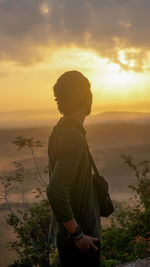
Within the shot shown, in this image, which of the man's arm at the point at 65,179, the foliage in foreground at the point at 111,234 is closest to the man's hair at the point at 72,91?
the man's arm at the point at 65,179

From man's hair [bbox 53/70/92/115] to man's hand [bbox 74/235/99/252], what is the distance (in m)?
0.85

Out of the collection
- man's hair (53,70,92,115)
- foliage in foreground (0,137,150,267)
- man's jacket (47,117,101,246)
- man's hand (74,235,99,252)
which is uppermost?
man's hair (53,70,92,115)

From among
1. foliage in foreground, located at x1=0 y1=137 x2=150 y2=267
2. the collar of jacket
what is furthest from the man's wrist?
foliage in foreground, located at x1=0 y1=137 x2=150 y2=267

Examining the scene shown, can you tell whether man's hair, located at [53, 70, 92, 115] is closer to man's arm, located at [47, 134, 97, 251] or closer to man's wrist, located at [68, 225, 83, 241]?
man's arm, located at [47, 134, 97, 251]

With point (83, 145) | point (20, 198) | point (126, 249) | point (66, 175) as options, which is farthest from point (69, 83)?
point (20, 198)

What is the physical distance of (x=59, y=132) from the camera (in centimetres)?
176

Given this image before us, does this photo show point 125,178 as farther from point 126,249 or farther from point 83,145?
point 83,145

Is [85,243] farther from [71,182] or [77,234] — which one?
[71,182]

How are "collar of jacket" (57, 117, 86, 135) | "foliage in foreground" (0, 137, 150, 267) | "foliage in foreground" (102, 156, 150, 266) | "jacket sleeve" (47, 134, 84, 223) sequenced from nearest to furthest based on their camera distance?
"jacket sleeve" (47, 134, 84, 223) → "collar of jacket" (57, 117, 86, 135) → "foliage in foreground" (102, 156, 150, 266) → "foliage in foreground" (0, 137, 150, 267)

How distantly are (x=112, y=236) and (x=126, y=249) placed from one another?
45.4 inches

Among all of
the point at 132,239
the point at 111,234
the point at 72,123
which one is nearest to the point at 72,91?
the point at 72,123

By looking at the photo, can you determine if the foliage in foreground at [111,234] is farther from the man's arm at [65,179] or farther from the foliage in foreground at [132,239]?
the man's arm at [65,179]

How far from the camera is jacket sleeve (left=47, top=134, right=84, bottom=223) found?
63.4 inches

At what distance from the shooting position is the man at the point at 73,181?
1619mm
